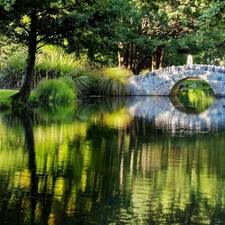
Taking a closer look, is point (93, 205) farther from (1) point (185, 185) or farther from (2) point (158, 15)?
(2) point (158, 15)

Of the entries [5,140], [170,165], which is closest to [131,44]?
[5,140]

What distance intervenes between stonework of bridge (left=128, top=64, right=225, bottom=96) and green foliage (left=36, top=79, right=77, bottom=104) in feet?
35.9

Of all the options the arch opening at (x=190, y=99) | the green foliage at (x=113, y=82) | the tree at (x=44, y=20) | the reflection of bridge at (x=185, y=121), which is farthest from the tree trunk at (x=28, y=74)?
the green foliage at (x=113, y=82)

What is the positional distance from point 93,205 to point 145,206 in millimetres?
686

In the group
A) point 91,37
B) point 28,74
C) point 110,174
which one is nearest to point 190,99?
point 91,37

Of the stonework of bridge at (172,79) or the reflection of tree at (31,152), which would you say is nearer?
the reflection of tree at (31,152)

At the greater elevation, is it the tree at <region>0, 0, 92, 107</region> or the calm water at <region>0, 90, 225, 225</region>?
the tree at <region>0, 0, 92, 107</region>

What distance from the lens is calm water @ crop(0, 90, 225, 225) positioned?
7.93m

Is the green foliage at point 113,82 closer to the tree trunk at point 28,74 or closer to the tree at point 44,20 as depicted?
the tree trunk at point 28,74

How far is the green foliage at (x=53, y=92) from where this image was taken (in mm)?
30922

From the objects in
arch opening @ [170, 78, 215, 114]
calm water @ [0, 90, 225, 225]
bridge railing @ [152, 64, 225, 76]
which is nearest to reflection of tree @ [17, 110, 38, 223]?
calm water @ [0, 90, 225, 225]

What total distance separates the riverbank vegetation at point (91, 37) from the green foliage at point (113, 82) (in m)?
0.06

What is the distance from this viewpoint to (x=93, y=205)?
834 cm

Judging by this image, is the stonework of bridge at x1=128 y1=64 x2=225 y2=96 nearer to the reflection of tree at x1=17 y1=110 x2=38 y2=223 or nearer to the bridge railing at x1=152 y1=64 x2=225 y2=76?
the bridge railing at x1=152 y1=64 x2=225 y2=76
